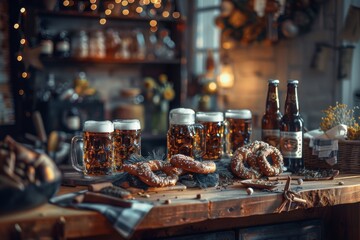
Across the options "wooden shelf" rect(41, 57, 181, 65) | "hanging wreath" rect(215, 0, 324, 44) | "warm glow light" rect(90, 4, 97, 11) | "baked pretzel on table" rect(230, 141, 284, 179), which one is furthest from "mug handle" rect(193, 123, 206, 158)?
"warm glow light" rect(90, 4, 97, 11)

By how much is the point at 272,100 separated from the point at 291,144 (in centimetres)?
27

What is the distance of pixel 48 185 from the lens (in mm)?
1682

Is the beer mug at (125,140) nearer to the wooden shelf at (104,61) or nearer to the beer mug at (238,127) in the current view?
the beer mug at (238,127)

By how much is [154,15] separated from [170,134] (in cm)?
305

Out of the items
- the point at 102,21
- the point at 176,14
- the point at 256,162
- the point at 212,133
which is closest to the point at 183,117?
the point at 212,133

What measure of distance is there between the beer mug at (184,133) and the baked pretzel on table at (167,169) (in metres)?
0.17

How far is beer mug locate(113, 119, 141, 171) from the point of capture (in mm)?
2227

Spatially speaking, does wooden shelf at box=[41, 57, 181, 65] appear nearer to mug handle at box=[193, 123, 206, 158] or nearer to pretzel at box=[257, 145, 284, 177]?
mug handle at box=[193, 123, 206, 158]

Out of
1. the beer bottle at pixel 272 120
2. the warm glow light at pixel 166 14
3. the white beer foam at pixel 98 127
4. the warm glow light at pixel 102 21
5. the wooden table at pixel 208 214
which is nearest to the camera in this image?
the wooden table at pixel 208 214

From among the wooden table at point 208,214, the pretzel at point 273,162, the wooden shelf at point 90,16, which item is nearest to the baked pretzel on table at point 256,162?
the pretzel at point 273,162

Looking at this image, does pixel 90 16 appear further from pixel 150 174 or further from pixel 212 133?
pixel 150 174

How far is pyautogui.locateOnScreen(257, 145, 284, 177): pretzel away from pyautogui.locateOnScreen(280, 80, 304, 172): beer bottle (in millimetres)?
97

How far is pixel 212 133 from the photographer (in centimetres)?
243

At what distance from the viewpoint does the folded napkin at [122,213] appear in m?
1.66
